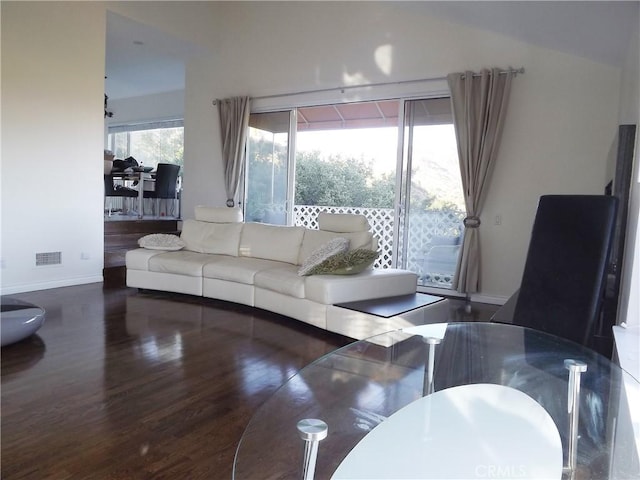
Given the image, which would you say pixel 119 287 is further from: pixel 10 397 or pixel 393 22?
pixel 393 22

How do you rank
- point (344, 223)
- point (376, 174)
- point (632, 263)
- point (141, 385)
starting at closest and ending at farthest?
point (632, 263) → point (141, 385) → point (344, 223) → point (376, 174)

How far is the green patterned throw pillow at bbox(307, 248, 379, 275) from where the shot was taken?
12.1ft

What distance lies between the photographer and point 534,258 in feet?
8.38

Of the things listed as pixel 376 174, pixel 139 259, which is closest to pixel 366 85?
pixel 376 174

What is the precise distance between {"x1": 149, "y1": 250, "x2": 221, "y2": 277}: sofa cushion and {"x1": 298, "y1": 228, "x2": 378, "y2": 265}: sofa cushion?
970mm

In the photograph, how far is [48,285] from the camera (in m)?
4.98

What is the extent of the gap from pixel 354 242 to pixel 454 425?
94.4 inches

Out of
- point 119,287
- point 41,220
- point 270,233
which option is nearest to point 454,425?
point 270,233

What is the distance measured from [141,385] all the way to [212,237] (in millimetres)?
2868

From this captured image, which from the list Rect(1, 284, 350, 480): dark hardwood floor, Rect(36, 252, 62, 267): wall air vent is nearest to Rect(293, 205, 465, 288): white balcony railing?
Rect(1, 284, 350, 480): dark hardwood floor

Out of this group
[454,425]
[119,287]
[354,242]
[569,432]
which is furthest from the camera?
[119,287]

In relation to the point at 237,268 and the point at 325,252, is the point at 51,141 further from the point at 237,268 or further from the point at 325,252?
the point at 325,252

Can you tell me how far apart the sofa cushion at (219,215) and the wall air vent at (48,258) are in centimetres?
160

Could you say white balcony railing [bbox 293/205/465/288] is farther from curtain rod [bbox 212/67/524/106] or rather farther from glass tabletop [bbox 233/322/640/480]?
glass tabletop [bbox 233/322/640/480]
